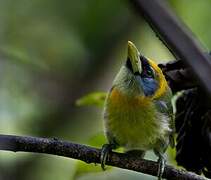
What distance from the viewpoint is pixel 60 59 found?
4.22 meters

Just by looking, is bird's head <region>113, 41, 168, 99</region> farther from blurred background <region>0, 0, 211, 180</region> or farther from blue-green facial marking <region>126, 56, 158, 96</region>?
blurred background <region>0, 0, 211, 180</region>

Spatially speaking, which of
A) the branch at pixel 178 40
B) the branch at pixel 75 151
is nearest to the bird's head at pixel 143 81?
the branch at pixel 75 151

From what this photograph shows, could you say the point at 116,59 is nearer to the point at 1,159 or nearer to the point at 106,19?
the point at 106,19

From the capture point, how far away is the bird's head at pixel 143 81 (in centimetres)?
216

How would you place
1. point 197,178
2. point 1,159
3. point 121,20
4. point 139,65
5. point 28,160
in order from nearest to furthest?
point 197,178 < point 139,65 < point 1,159 < point 28,160 < point 121,20

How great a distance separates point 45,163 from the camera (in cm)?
344

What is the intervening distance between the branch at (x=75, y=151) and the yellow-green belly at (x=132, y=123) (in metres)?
0.32

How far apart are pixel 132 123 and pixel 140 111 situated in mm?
67

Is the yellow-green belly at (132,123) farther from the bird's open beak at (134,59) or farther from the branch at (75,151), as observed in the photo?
the branch at (75,151)

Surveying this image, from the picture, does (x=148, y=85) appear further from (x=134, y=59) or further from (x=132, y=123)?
(x=134, y=59)

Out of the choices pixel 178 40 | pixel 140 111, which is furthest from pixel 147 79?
pixel 178 40

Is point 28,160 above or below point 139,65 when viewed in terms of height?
below

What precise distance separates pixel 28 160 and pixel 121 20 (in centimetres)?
132

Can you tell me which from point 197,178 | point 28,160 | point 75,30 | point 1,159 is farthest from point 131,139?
point 75,30
